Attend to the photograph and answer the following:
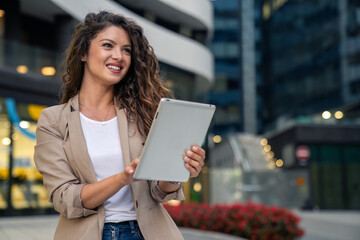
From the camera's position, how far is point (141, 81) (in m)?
2.78

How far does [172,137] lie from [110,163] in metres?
Answer: 0.46

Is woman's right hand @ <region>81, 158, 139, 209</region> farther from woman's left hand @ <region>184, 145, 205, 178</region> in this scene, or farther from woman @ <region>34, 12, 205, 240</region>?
woman's left hand @ <region>184, 145, 205, 178</region>

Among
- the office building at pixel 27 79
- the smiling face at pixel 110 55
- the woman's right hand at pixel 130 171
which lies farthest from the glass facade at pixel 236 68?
the woman's right hand at pixel 130 171

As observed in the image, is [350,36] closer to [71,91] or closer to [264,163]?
[264,163]

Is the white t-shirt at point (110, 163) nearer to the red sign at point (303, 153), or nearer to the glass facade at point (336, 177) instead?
the glass facade at point (336, 177)

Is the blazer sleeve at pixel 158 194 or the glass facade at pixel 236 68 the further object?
the glass facade at pixel 236 68

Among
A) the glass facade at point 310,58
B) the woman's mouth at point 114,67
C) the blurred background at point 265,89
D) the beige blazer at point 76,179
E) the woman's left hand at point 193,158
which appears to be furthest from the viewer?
the glass facade at point 310,58

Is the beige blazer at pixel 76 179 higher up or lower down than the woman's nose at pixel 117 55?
lower down

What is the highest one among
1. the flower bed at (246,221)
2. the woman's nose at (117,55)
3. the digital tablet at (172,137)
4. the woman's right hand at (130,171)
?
the woman's nose at (117,55)

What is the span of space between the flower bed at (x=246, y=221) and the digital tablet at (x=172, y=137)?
28.8 feet

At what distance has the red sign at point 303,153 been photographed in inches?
1227

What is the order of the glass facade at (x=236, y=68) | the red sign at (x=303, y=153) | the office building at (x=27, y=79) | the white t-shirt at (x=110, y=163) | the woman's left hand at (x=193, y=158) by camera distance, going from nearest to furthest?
1. the woman's left hand at (x=193, y=158)
2. the white t-shirt at (x=110, y=163)
3. the office building at (x=27, y=79)
4. the red sign at (x=303, y=153)
5. the glass facade at (x=236, y=68)

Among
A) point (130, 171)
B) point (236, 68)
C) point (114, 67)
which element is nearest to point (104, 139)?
point (114, 67)

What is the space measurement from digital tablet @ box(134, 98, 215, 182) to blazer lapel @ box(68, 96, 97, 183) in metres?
0.41
